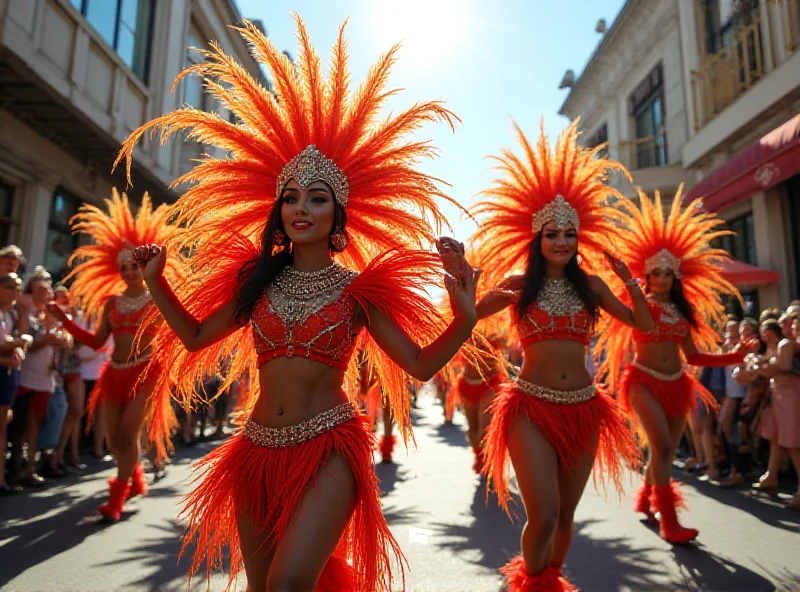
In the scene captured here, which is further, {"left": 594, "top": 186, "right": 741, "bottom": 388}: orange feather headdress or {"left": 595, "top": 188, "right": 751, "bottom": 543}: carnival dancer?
{"left": 594, "top": 186, "right": 741, "bottom": 388}: orange feather headdress

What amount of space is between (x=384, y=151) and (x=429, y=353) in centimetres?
108

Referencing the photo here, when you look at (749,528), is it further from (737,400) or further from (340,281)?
(340,281)

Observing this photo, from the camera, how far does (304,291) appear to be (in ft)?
7.88

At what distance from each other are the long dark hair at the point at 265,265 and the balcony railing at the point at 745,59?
10.8m

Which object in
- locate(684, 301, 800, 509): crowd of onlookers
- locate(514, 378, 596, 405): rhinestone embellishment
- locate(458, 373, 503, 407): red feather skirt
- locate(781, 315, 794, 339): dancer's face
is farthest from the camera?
locate(458, 373, 503, 407): red feather skirt

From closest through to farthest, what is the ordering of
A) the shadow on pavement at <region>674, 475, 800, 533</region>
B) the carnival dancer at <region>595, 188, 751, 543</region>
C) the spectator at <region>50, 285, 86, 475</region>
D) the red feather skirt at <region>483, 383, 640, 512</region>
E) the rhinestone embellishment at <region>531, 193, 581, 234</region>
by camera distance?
1. the red feather skirt at <region>483, 383, 640, 512</region>
2. the rhinestone embellishment at <region>531, 193, 581, 234</region>
3. the carnival dancer at <region>595, 188, 751, 543</region>
4. the shadow on pavement at <region>674, 475, 800, 533</region>
5. the spectator at <region>50, 285, 86, 475</region>

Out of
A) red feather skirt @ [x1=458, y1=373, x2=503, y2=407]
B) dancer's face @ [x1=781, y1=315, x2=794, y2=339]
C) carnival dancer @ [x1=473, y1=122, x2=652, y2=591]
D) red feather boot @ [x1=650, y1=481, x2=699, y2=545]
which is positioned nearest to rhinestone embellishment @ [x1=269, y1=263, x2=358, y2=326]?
carnival dancer @ [x1=473, y1=122, x2=652, y2=591]

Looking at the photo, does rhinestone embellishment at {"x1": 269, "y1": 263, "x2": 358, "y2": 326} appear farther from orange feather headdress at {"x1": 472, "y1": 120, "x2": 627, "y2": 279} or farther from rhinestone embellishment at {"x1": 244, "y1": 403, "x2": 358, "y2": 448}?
orange feather headdress at {"x1": 472, "y1": 120, "x2": 627, "y2": 279}

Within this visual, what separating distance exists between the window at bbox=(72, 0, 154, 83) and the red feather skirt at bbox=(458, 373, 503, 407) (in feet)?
31.5

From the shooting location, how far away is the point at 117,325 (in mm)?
5109

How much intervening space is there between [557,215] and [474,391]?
3783 millimetres

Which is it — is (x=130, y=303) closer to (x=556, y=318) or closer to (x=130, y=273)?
(x=130, y=273)

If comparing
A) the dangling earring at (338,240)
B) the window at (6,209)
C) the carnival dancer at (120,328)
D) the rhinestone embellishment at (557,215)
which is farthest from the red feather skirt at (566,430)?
the window at (6,209)

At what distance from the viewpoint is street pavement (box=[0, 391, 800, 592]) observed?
3.54 meters
